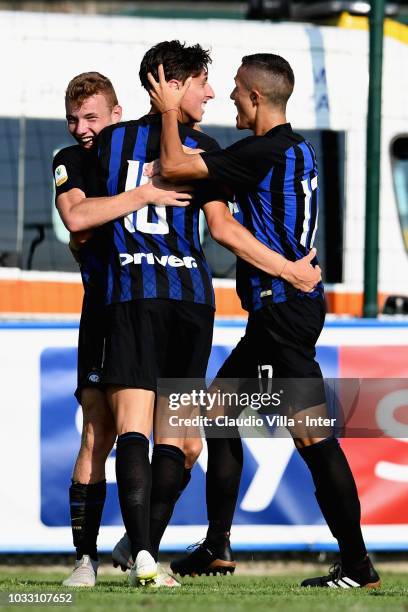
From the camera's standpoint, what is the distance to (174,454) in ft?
16.9

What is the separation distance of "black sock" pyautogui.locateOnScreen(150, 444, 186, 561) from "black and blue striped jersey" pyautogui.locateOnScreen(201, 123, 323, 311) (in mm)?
646

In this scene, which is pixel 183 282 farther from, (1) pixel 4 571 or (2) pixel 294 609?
(1) pixel 4 571

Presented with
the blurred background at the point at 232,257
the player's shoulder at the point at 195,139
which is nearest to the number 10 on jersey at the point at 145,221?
the player's shoulder at the point at 195,139

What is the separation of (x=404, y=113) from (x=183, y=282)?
5.07 m

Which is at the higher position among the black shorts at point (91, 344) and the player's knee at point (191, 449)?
the black shorts at point (91, 344)

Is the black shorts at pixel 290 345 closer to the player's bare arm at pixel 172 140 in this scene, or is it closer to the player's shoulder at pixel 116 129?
the player's bare arm at pixel 172 140

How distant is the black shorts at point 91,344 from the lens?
5148 mm

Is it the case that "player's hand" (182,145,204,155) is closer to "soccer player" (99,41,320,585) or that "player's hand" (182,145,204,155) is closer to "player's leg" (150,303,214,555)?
"soccer player" (99,41,320,585)

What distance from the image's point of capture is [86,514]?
5.32 metres

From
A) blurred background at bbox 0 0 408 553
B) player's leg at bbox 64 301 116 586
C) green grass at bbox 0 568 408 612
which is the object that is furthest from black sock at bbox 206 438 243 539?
blurred background at bbox 0 0 408 553

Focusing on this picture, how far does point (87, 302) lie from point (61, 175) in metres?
0.48

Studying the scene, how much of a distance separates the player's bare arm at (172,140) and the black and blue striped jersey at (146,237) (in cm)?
9

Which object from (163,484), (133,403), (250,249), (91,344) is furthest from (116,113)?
(163,484)

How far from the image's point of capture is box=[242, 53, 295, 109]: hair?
5332 millimetres
